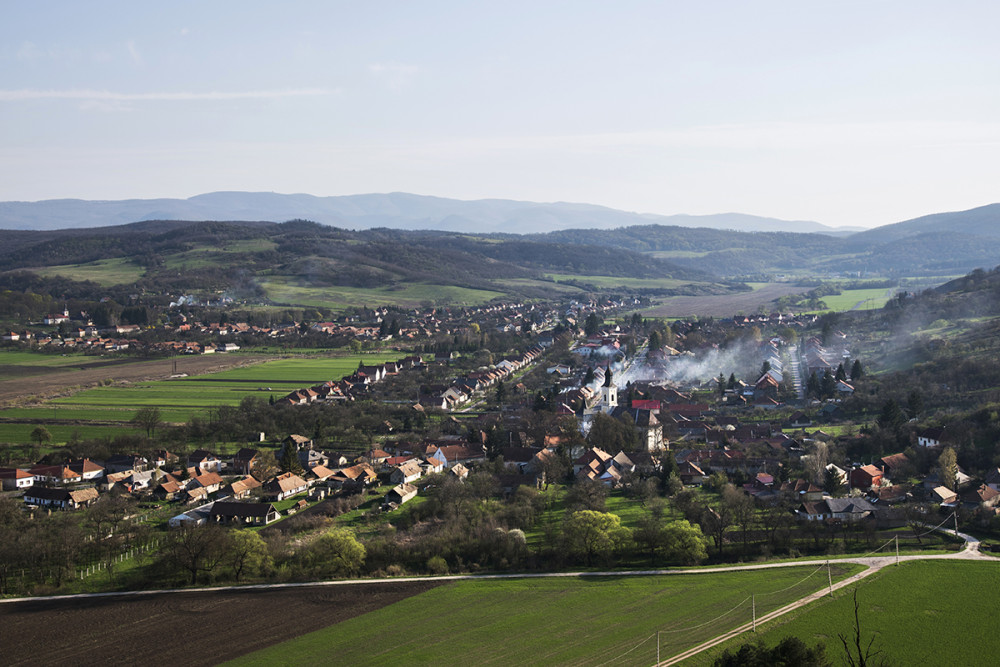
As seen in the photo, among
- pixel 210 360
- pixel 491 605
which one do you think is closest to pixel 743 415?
pixel 491 605

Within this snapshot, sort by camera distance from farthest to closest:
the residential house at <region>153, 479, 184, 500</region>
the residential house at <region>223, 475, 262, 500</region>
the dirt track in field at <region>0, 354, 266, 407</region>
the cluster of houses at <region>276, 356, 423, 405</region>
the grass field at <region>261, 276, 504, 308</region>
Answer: the grass field at <region>261, 276, 504, 308</region>
the dirt track in field at <region>0, 354, 266, 407</region>
the cluster of houses at <region>276, 356, 423, 405</region>
the residential house at <region>153, 479, 184, 500</region>
the residential house at <region>223, 475, 262, 500</region>

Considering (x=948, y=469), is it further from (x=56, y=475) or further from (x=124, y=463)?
(x=56, y=475)

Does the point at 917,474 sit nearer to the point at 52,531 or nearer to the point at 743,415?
the point at 743,415

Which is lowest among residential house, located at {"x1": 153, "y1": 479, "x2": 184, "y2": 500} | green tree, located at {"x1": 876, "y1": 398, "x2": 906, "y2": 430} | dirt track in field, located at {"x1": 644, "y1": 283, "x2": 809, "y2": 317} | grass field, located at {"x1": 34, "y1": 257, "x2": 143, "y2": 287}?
residential house, located at {"x1": 153, "y1": 479, "x2": 184, "y2": 500}

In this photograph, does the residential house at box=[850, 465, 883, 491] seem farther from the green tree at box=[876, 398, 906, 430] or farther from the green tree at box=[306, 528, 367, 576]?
the green tree at box=[306, 528, 367, 576]

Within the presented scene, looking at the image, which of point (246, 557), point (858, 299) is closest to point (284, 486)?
point (246, 557)

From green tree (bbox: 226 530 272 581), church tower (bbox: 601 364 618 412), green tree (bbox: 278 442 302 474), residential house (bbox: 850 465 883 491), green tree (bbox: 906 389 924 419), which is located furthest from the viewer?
church tower (bbox: 601 364 618 412)

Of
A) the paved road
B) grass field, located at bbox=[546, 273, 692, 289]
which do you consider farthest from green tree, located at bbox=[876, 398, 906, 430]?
grass field, located at bbox=[546, 273, 692, 289]
